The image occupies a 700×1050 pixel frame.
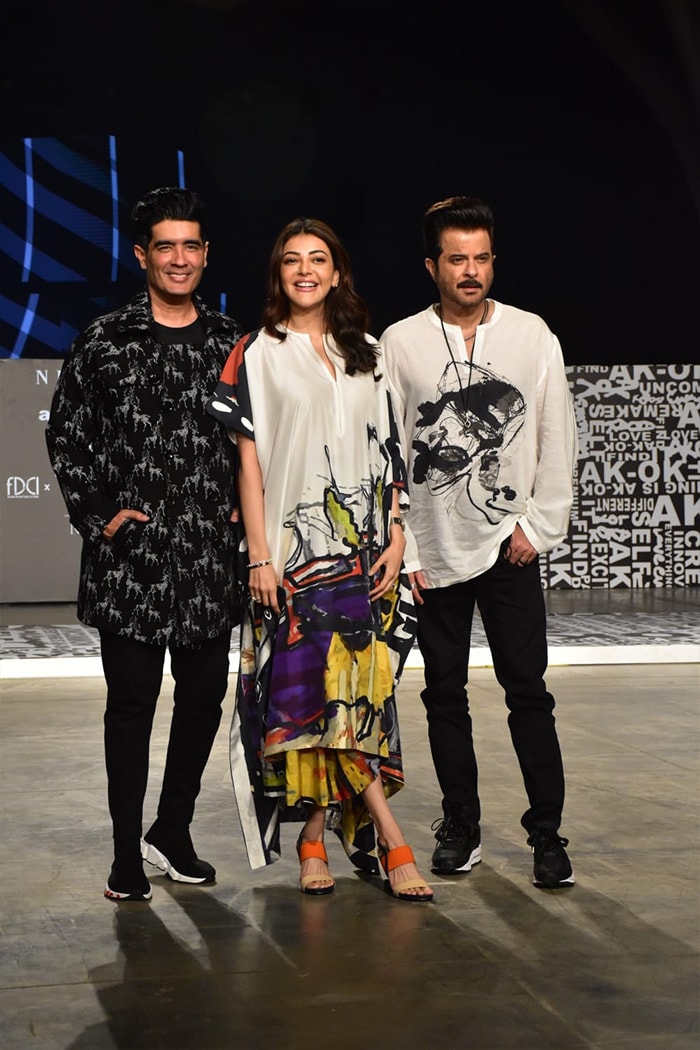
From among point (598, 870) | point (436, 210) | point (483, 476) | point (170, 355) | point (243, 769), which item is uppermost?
point (436, 210)

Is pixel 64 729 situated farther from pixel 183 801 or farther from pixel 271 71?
pixel 271 71

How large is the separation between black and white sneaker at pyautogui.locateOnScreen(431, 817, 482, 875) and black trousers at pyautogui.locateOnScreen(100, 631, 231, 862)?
54 centimetres

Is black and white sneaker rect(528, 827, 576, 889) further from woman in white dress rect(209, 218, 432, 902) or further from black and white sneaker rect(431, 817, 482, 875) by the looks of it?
woman in white dress rect(209, 218, 432, 902)

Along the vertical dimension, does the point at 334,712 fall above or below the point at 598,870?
above

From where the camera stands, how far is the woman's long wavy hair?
9.80 ft

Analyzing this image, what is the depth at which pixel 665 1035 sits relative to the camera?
222 centimetres

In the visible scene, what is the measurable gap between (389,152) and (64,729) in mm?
5355

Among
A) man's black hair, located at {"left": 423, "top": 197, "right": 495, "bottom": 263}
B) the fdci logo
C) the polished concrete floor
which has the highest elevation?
man's black hair, located at {"left": 423, "top": 197, "right": 495, "bottom": 263}

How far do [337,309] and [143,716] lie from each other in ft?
2.97

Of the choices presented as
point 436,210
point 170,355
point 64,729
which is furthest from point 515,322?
point 64,729

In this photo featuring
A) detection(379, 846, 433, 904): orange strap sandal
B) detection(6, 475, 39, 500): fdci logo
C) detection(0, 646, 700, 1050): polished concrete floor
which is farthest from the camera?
detection(6, 475, 39, 500): fdci logo

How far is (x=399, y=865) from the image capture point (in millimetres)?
3000

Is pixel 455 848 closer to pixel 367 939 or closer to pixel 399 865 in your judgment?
pixel 399 865

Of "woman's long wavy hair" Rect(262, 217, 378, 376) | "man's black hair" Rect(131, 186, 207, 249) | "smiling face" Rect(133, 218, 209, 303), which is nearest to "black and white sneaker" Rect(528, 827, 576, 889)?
"woman's long wavy hair" Rect(262, 217, 378, 376)
